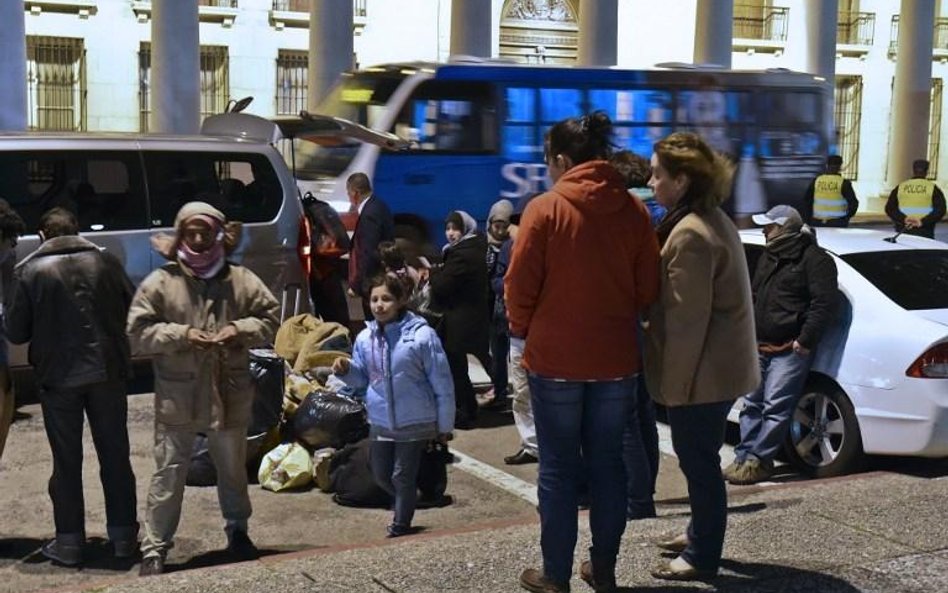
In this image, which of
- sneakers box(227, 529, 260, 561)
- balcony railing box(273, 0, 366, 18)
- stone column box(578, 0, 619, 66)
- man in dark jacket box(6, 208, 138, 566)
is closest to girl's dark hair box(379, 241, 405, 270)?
man in dark jacket box(6, 208, 138, 566)

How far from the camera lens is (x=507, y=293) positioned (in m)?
4.72

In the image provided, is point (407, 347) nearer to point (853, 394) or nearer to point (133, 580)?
point (133, 580)

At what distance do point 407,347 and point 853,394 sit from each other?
285 centimetres

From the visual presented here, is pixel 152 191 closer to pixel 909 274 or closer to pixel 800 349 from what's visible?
pixel 800 349

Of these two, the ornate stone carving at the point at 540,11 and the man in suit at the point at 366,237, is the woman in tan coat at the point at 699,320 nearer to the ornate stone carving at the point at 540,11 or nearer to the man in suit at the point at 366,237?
the man in suit at the point at 366,237

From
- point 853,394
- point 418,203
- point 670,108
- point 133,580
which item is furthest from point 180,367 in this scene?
point 670,108

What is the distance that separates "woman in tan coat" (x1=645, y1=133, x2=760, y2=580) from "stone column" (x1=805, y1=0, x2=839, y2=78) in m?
24.5

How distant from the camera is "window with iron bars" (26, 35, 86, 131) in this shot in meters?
25.8

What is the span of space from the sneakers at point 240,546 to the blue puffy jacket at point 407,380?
0.87 metres

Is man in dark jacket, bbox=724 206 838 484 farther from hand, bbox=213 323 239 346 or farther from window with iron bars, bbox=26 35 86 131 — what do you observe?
window with iron bars, bbox=26 35 86 131

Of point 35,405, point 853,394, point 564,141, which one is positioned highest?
point 564,141

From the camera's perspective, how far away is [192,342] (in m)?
5.80

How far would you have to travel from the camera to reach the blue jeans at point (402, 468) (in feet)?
21.9

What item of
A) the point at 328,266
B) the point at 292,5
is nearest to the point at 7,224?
the point at 328,266
